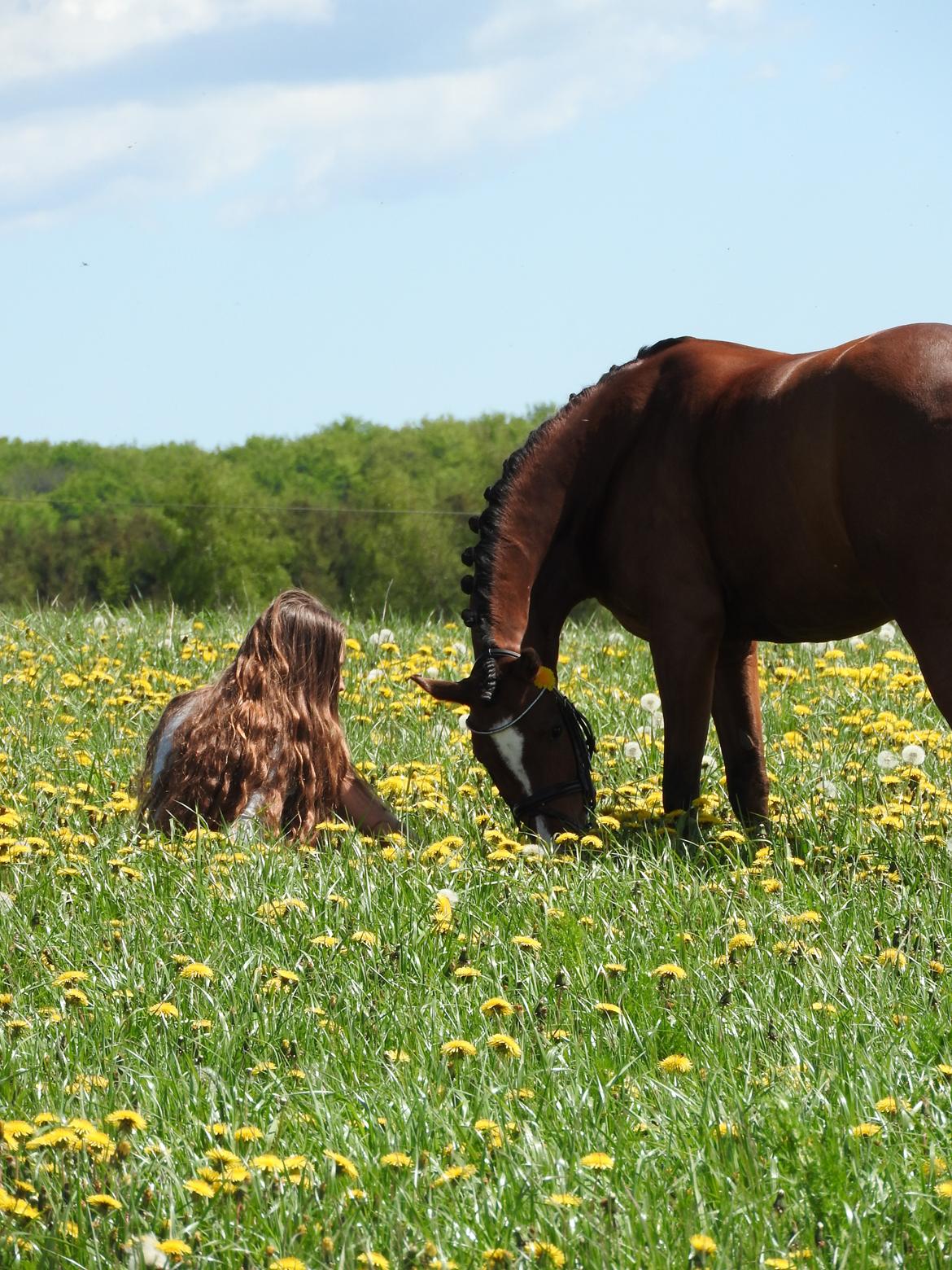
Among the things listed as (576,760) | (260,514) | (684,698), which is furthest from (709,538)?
(260,514)

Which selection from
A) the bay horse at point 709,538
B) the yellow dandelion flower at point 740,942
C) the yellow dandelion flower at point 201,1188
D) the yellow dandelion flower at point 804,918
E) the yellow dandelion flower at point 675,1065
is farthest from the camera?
the bay horse at point 709,538

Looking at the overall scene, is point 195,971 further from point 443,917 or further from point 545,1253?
point 545,1253

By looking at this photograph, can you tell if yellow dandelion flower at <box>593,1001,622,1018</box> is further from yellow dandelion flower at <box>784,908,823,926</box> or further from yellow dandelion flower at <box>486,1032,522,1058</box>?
yellow dandelion flower at <box>784,908,823,926</box>

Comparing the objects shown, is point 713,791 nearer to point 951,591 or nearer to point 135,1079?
point 951,591

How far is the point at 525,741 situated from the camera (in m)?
5.82

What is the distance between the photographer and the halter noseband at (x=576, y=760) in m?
5.80

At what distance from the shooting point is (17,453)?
83.2 m

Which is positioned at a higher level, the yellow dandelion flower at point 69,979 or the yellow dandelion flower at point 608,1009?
the yellow dandelion flower at point 69,979

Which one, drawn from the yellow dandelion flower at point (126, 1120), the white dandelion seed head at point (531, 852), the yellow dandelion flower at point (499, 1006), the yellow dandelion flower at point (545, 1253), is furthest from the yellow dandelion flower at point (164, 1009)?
the white dandelion seed head at point (531, 852)

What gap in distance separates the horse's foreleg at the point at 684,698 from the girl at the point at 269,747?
1.12 meters

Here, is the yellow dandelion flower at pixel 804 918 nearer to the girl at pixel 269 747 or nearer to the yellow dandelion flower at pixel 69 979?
the girl at pixel 269 747

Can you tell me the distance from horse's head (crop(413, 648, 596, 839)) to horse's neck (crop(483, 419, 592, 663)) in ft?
0.62

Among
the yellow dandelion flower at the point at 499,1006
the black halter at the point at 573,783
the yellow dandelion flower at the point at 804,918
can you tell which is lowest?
the yellow dandelion flower at the point at 804,918

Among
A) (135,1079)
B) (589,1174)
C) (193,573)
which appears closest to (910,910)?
(589,1174)
